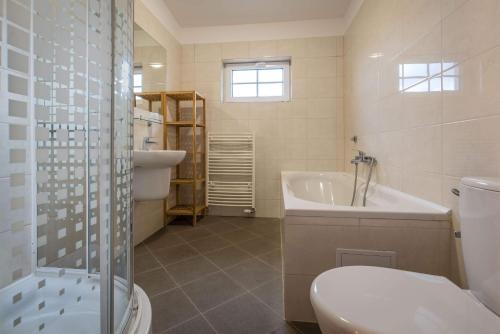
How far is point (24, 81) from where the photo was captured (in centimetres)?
57

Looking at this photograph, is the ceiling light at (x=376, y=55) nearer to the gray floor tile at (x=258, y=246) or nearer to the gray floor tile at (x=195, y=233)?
the gray floor tile at (x=258, y=246)

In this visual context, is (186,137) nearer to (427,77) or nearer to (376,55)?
(376,55)

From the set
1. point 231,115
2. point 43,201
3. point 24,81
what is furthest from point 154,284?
point 231,115

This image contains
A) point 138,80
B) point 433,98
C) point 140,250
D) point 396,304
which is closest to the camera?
point 396,304

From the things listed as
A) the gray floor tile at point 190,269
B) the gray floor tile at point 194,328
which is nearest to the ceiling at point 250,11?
the gray floor tile at point 190,269

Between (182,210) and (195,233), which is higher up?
(182,210)

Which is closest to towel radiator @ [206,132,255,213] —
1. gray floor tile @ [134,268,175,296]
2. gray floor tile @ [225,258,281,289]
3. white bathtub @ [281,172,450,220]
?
white bathtub @ [281,172,450,220]

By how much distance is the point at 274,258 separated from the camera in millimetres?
1763

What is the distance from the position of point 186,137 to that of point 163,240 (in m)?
1.25

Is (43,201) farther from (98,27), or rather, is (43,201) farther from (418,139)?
(418,139)

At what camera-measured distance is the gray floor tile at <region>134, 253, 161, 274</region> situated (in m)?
1.59

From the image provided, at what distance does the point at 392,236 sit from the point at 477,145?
Answer: 47 centimetres

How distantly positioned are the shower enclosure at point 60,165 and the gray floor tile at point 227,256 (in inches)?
39.8

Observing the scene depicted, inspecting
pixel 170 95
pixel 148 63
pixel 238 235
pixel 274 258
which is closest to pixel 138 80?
pixel 148 63
